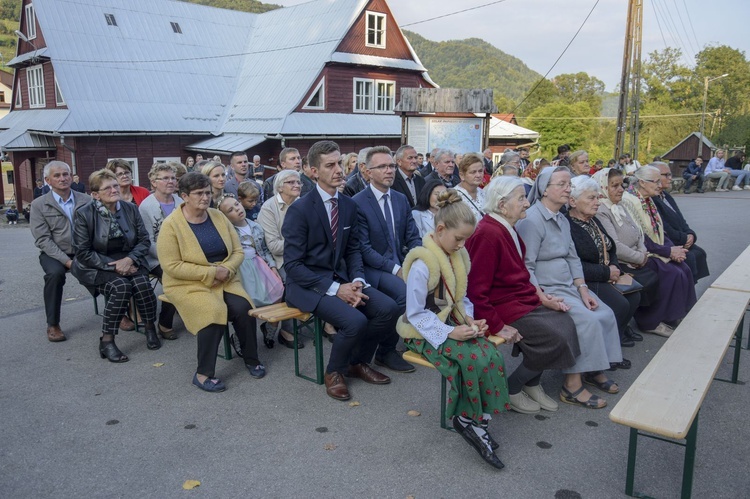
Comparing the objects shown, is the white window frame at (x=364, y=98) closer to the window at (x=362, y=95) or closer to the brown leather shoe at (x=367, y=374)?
the window at (x=362, y=95)

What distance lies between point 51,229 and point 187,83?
2195cm

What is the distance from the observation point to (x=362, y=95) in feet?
86.1

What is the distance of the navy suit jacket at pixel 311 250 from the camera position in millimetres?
4691

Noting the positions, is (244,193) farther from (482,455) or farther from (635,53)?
(635,53)

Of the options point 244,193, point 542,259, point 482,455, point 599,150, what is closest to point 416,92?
point 244,193

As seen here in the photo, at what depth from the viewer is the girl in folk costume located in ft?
12.4

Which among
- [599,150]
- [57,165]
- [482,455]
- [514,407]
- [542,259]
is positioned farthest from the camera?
[599,150]

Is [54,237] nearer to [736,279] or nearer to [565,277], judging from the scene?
[565,277]

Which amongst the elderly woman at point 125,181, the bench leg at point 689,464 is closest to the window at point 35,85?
the elderly woman at point 125,181

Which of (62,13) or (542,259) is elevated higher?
(62,13)

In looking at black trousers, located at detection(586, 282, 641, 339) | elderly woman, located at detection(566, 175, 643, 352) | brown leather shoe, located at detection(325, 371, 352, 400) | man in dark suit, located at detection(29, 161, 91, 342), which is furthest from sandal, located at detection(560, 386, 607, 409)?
man in dark suit, located at detection(29, 161, 91, 342)

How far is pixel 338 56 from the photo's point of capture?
24.8 metres

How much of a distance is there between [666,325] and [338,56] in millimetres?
21020

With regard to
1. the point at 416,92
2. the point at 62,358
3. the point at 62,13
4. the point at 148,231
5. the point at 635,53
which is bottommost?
the point at 62,358
